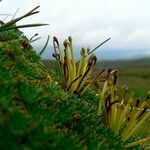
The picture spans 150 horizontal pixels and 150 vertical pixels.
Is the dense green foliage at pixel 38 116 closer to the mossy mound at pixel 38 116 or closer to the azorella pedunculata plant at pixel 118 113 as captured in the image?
the mossy mound at pixel 38 116

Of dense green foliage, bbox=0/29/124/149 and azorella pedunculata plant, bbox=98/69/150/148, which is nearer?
dense green foliage, bbox=0/29/124/149

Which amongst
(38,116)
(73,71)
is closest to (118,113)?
(73,71)

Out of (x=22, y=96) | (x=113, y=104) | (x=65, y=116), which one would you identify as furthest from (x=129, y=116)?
(x=22, y=96)

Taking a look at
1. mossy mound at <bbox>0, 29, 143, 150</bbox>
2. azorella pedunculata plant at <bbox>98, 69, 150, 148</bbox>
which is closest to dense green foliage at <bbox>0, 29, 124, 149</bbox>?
mossy mound at <bbox>0, 29, 143, 150</bbox>

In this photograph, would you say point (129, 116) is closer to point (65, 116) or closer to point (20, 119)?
point (65, 116)

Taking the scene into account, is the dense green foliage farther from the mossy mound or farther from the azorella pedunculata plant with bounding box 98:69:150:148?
the azorella pedunculata plant with bounding box 98:69:150:148

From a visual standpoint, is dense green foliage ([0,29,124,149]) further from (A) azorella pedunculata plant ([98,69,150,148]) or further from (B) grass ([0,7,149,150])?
(A) azorella pedunculata plant ([98,69,150,148])

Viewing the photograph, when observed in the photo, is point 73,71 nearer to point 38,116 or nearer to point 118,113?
point 118,113

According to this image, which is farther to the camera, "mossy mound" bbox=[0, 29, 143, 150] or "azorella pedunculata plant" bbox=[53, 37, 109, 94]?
"azorella pedunculata plant" bbox=[53, 37, 109, 94]
